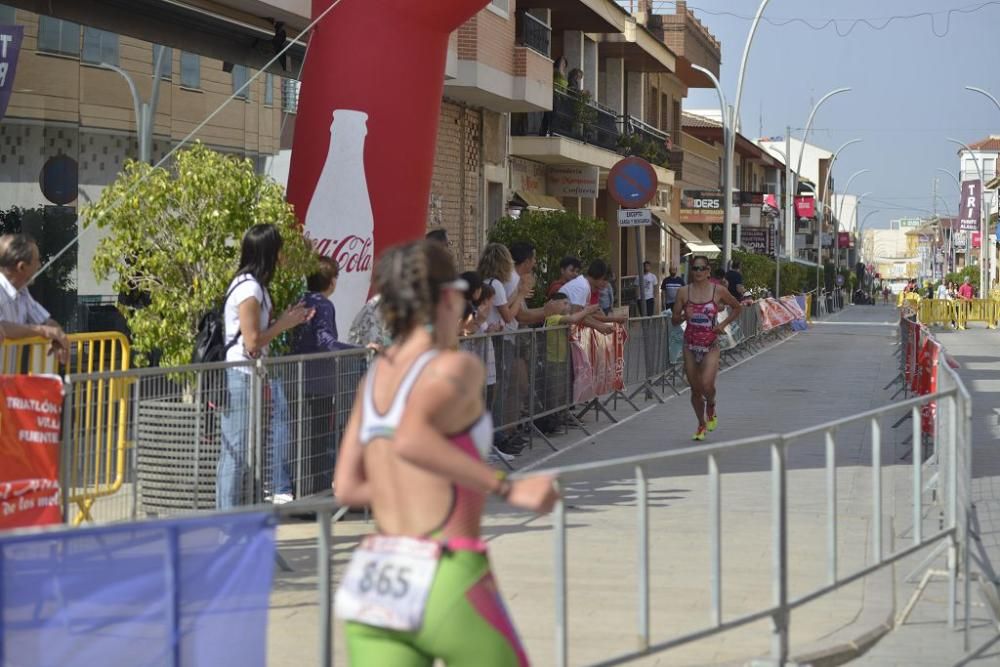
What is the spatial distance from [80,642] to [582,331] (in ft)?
42.4

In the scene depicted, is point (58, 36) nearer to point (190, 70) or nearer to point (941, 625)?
point (190, 70)

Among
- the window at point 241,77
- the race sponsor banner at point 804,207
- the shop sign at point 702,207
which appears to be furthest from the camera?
the race sponsor banner at point 804,207

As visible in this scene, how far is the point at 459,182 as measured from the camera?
27547 millimetres

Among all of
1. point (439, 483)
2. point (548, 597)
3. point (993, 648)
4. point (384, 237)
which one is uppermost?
point (384, 237)

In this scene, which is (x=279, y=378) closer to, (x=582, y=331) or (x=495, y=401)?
(x=495, y=401)

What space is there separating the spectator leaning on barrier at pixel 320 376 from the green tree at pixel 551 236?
37.4ft

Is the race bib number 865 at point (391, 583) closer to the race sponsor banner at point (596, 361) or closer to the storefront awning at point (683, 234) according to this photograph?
the race sponsor banner at point (596, 361)

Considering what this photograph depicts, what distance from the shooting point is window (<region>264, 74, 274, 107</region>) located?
17.8m

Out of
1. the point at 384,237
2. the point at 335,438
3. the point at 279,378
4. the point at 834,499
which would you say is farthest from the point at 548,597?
the point at 384,237

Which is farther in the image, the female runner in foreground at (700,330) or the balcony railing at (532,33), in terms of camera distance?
the balcony railing at (532,33)

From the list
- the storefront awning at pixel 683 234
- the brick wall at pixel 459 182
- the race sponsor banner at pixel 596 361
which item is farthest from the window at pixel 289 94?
the storefront awning at pixel 683 234

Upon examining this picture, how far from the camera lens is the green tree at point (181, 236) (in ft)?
32.3

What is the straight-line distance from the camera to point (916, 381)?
17.8 metres

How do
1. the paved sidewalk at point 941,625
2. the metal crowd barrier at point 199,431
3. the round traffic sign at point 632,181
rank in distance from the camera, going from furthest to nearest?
the round traffic sign at point 632,181
the metal crowd barrier at point 199,431
the paved sidewalk at point 941,625
